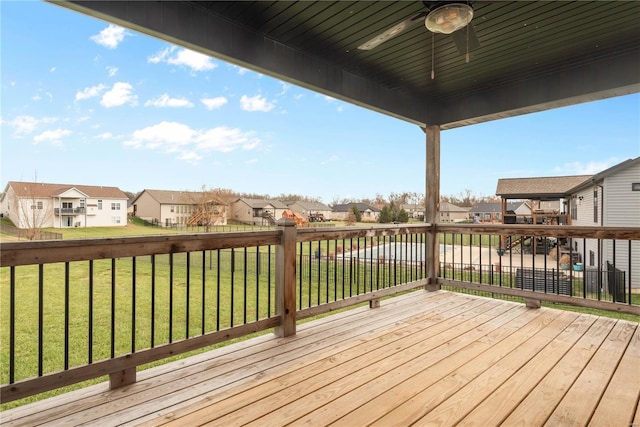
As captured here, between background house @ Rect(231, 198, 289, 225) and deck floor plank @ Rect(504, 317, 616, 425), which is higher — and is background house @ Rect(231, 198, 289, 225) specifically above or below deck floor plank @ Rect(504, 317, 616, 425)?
above

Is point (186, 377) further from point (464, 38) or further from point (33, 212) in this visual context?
point (464, 38)

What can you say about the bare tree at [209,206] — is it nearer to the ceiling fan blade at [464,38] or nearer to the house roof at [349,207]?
the house roof at [349,207]

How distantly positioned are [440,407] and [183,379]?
4.91ft

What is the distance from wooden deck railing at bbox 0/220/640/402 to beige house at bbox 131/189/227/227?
191mm

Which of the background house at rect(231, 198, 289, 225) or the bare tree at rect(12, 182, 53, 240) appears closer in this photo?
the bare tree at rect(12, 182, 53, 240)

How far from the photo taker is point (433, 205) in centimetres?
439

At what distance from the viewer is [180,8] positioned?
2.31 meters

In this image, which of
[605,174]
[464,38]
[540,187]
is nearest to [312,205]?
[464,38]

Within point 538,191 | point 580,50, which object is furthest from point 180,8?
point 538,191

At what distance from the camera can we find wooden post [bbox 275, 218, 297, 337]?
271cm

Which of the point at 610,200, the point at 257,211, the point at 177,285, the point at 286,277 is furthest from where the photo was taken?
the point at 177,285

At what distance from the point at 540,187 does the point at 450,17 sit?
2.98 meters

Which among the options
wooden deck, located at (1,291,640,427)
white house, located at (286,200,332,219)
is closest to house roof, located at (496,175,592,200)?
wooden deck, located at (1,291,640,427)

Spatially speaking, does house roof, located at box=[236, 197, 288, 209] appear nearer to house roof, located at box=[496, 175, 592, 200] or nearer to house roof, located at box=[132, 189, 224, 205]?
house roof, located at box=[132, 189, 224, 205]
